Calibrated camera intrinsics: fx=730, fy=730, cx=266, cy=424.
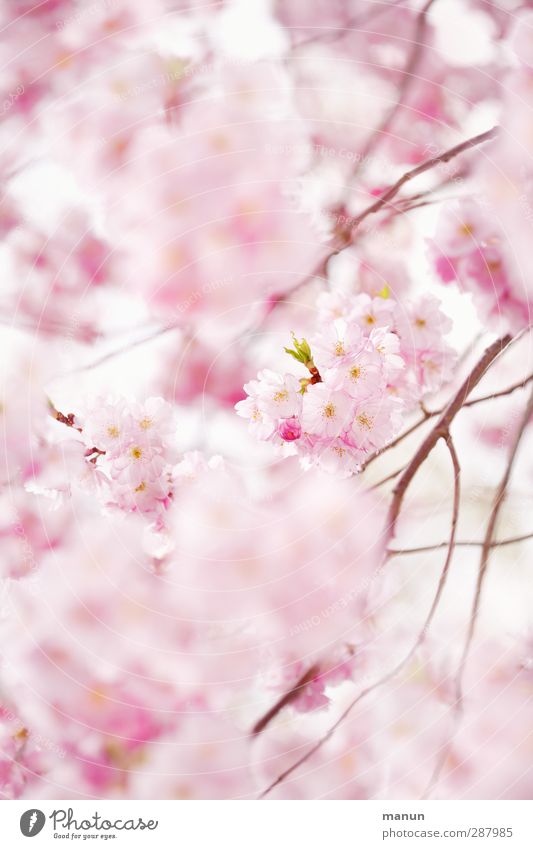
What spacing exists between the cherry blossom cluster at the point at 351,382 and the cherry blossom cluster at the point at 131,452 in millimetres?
72

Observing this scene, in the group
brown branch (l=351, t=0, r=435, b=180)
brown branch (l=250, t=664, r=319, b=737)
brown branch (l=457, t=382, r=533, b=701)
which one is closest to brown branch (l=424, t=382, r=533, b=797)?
brown branch (l=457, t=382, r=533, b=701)

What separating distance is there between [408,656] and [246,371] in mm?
295

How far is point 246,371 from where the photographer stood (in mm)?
648

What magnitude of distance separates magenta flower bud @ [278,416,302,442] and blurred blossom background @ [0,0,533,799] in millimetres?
72

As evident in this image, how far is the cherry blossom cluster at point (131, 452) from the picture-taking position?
0.59m

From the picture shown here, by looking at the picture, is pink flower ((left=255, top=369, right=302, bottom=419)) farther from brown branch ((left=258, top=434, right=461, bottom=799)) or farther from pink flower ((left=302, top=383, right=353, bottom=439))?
brown branch ((left=258, top=434, right=461, bottom=799))

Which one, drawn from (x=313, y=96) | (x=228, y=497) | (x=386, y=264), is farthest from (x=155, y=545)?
(x=313, y=96)

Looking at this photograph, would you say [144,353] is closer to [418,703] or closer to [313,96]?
[313,96]

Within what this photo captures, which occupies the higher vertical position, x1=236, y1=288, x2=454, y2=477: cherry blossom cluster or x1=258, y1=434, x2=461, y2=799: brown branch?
x1=236, y1=288, x2=454, y2=477: cherry blossom cluster

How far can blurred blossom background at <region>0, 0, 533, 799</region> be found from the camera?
645 mm
